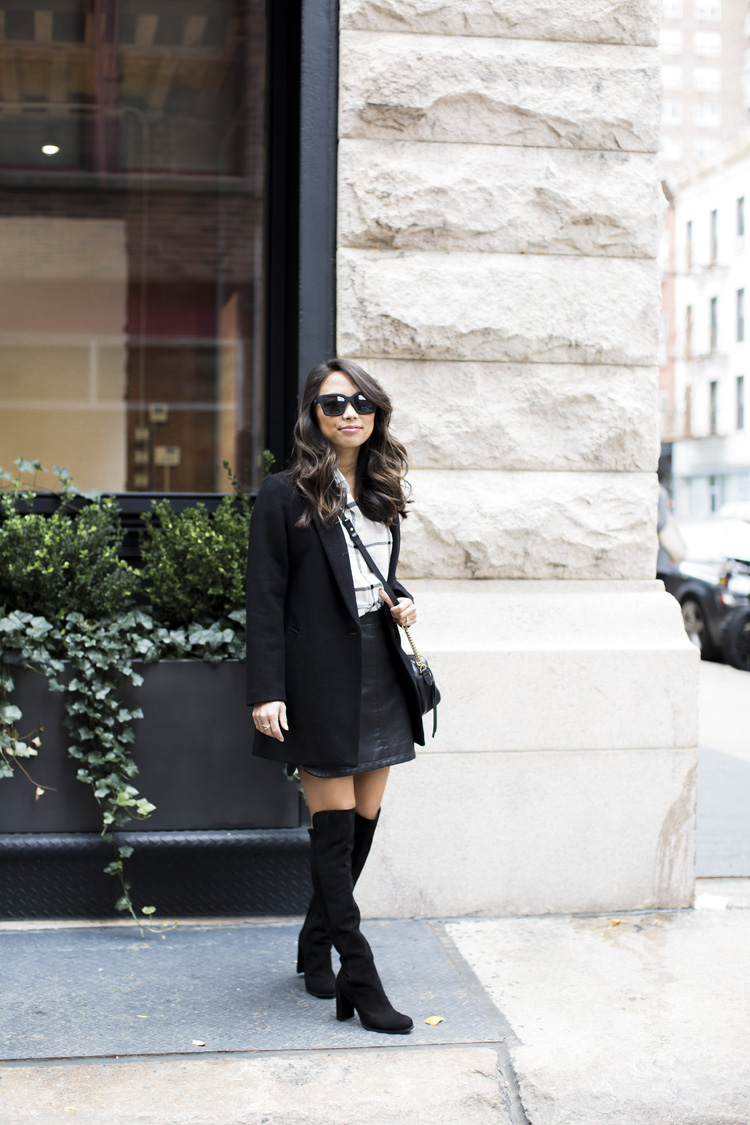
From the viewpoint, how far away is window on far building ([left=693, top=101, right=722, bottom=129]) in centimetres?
7912

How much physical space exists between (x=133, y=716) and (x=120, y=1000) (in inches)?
41.5

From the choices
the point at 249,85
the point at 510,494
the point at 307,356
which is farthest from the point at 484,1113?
the point at 249,85

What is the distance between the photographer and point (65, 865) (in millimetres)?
4277

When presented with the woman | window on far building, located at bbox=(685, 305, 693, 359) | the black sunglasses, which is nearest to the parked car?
the woman

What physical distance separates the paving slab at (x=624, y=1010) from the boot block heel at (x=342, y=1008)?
0.48 metres

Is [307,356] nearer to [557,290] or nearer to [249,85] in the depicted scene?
[557,290]

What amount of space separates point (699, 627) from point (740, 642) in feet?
3.13

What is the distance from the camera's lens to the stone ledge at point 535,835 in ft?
14.5

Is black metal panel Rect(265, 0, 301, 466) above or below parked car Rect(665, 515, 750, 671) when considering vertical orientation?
above

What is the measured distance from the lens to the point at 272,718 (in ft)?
10.7

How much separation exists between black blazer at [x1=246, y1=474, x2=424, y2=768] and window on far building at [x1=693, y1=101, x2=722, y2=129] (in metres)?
85.0

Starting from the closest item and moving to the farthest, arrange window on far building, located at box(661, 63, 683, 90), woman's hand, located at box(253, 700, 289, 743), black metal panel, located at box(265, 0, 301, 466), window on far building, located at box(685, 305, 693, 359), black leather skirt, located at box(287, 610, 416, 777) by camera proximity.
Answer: woman's hand, located at box(253, 700, 289, 743) < black leather skirt, located at box(287, 610, 416, 777) < black metal panel, located at box(265, 0, 301, 466) < window on far building, located at box(685, 305, 693, 359) < window on far building, located at box(661, 63, 683, 90)

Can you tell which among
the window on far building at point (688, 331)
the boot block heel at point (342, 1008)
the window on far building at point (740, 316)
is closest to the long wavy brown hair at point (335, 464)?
the boot block heel at point (342, 1008)

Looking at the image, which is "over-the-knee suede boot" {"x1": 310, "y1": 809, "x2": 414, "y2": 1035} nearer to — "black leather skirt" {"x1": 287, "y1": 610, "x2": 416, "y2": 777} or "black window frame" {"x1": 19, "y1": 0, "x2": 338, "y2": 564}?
"black leather skirt" {"x1": 287, "y1": 610, "x2": 416, "y2": 777}
